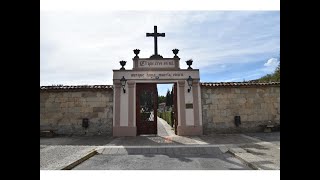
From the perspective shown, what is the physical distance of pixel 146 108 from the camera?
11719 mm

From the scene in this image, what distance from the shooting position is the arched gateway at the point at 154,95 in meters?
10.4

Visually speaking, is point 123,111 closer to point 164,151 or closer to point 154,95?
→ point 154,95

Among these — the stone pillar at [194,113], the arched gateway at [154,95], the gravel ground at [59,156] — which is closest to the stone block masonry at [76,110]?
the arched gateway at [154,95]

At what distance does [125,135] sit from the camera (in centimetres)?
1038

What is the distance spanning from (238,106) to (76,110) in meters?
6.56

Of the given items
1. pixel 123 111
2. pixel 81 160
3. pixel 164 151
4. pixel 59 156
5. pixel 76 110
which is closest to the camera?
pixel 81 160

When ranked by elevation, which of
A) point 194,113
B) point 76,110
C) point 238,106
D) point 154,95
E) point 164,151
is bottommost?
point 164,151

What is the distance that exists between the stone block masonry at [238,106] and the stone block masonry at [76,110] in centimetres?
392

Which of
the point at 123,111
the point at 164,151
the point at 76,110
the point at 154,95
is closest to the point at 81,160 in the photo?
the point at 164,151

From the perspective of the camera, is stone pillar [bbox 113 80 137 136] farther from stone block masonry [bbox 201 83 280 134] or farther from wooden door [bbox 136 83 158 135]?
stone block masonry [bbox 201 83 280 134]
